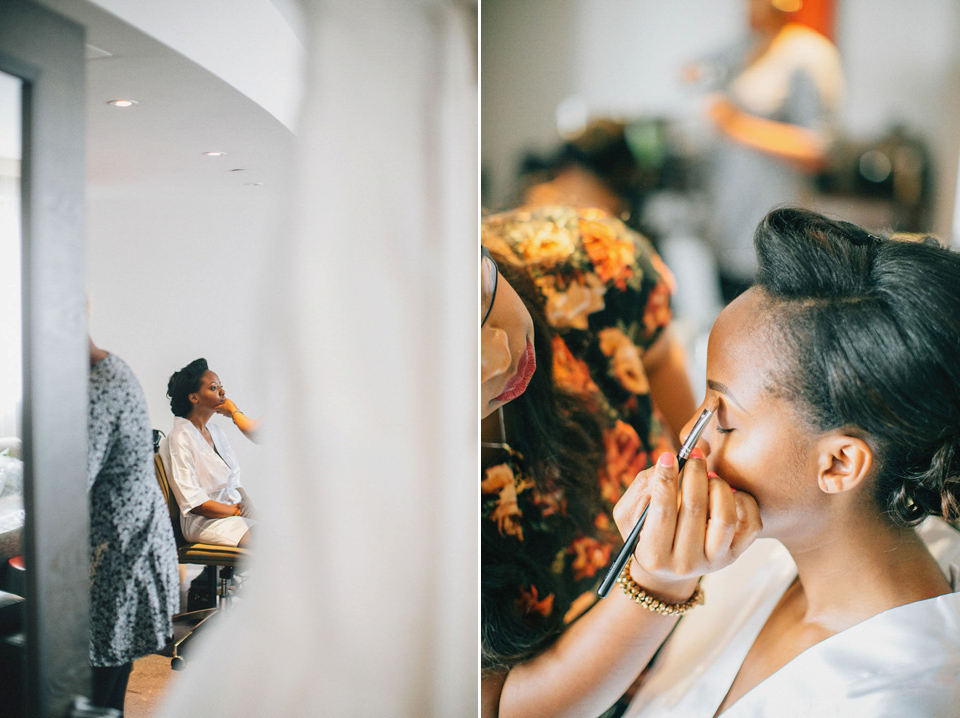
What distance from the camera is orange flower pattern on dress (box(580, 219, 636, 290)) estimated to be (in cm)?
88

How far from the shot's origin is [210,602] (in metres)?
0.84

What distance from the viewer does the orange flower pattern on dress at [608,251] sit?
88cm

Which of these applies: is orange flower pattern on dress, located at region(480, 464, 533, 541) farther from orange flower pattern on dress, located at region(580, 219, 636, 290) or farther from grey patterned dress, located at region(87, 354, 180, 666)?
grey patterned dress, located at region(87, 354, 180, 666)

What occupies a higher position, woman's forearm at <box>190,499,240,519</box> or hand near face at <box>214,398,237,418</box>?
hand near face at <box>214,398,237,418</box>

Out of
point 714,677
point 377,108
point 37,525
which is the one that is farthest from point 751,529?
point 37,525

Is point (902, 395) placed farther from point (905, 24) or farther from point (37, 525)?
point (37, 525)

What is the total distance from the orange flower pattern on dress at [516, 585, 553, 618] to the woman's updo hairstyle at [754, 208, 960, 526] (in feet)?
1.37

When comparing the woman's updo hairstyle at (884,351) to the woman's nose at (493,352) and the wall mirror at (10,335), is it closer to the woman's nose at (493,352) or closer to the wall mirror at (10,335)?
the woman's nose at (493,352)

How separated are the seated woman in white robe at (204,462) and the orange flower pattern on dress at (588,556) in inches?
17.2

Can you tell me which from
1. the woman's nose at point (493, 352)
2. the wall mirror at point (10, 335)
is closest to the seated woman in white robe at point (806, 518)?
the woman's nose at point (493, 352)

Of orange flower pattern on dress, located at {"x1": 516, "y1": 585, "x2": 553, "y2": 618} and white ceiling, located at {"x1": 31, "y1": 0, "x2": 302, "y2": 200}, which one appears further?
orange flower pattern on dress, located at {"x1": 516, "y1": 585, "x2": 553, "y2": 618}

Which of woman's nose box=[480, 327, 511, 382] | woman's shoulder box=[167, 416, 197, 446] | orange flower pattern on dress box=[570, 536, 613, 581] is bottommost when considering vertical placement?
orange flower pattern on dress box=[570, 536, 613, 581]

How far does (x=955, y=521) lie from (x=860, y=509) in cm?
12

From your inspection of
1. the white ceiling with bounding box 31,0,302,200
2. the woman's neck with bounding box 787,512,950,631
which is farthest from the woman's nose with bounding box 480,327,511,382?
the woman's neck with bounding box 787,512,950,631
